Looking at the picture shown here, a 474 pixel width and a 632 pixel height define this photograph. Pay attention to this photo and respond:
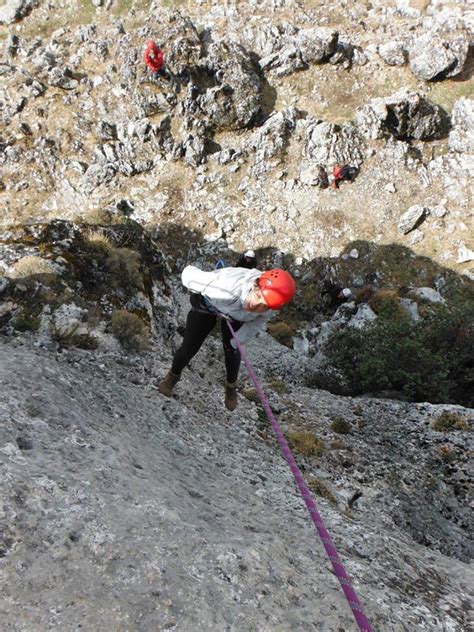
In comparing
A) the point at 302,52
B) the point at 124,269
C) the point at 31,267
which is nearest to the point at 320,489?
the point at 124,269

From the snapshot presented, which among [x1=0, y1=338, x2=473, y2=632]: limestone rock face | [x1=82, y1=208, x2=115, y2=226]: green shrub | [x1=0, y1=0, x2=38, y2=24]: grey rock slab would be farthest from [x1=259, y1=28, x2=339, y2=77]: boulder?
[x1=0, y1=338, x2=473, y2=632]: limestone rock face

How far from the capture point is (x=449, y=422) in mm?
9898

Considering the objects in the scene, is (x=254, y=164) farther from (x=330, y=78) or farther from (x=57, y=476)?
(x=57, y=476)

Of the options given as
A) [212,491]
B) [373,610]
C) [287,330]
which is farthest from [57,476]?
[287,330]

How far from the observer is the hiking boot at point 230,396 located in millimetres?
8438

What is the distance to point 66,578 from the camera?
345cm

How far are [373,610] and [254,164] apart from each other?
26.3 m

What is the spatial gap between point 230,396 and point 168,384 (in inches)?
54.1

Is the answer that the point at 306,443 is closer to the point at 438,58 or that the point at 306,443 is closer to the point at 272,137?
the point at 272,137

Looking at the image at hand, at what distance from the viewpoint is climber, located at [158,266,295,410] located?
538 cm

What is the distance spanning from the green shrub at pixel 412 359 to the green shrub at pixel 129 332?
707cm

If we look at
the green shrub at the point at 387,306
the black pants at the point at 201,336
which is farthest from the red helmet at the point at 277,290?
the green shrub at the point at 387,306

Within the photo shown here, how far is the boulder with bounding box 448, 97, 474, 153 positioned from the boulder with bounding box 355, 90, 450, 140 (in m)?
0.59

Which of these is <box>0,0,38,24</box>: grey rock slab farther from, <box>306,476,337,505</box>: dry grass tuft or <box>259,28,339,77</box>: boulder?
<box>306,476,337,505</box>: dry grass tuft
